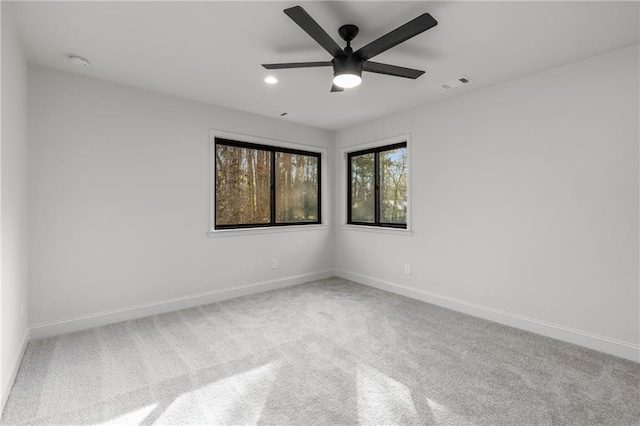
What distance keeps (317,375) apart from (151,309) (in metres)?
2.14

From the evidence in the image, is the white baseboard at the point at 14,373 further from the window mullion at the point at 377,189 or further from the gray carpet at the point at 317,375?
the window mullion at the point at 377,189

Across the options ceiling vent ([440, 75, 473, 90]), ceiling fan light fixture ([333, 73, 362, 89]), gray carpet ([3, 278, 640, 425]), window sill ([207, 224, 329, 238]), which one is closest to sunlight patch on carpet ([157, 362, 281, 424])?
gray carpet ([3, 278, 640, 425])

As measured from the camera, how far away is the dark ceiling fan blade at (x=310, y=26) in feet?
5.58

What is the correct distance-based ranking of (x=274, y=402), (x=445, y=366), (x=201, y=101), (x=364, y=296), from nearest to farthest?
1. (x=274, y=402)
2. (x=445, y=366)
3. (x=201, y=101)
4. (x=364, y=296)

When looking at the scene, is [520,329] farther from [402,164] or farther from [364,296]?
[402,164]

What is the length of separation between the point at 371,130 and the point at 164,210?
293cm

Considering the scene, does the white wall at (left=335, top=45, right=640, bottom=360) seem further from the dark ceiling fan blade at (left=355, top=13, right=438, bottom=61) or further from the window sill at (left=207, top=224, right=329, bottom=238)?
the dark ceiling fan blade at (left=355, top=13, right=438, bottom=61)

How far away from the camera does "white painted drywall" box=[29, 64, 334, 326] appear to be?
287 cm

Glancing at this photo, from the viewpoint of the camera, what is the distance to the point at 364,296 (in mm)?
4129

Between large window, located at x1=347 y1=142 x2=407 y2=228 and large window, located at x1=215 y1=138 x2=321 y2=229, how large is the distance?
0.58 meters

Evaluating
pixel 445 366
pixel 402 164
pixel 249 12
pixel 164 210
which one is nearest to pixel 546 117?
pixel 402 164

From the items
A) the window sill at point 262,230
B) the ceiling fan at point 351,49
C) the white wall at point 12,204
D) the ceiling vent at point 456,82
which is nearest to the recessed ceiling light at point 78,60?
the white wall at point 12,204

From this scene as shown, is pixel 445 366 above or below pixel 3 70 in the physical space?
below

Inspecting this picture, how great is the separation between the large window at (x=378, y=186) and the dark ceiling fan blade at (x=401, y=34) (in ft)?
7.44
